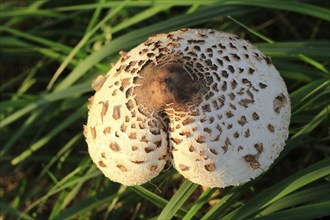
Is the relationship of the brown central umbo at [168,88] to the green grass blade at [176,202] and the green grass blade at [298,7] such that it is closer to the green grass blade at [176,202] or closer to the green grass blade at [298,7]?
the green grass blade at [176,202]

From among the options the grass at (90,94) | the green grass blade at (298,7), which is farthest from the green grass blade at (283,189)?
the green grass blade at (298,7)

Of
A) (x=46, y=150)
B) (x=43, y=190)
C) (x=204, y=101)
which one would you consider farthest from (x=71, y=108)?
(x=204, y=101)

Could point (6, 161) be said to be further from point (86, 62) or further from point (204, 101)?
point (204, 101)

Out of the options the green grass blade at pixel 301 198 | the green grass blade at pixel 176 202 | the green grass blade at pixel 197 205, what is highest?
the green grass blade at pixel 176 202

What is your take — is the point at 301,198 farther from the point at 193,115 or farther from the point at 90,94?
the point at 90,94

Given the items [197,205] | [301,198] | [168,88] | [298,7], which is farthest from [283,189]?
[298,7]
